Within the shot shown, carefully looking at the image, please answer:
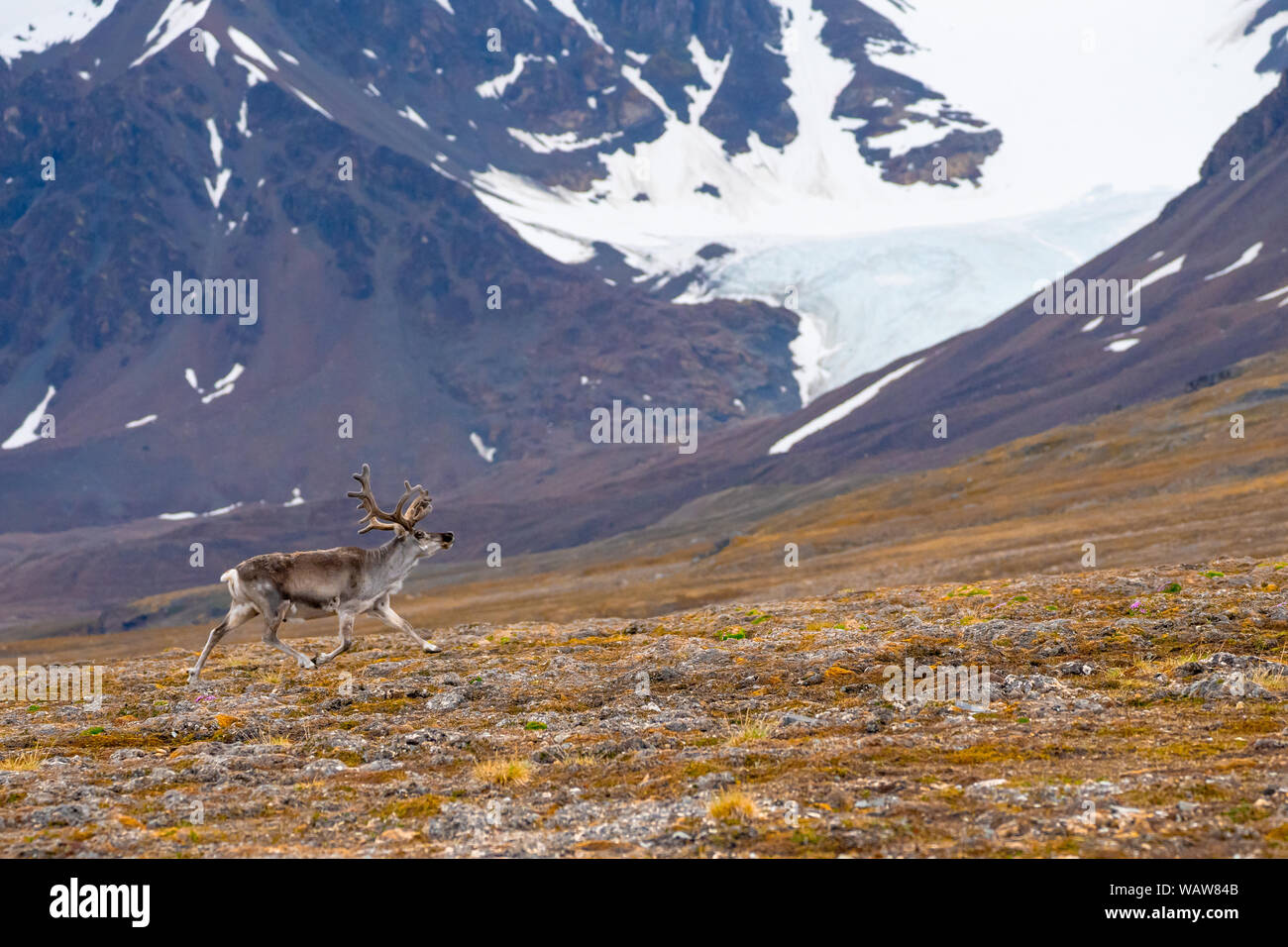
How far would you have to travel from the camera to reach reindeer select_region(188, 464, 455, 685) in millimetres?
25234

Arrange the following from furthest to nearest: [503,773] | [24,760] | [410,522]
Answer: [410,522] < [24,760] < [503,773]

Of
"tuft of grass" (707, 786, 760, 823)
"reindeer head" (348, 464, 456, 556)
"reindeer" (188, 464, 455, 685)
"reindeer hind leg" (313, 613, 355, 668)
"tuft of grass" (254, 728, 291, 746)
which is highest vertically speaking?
"reindeer head" (348, 464, 456, 556)

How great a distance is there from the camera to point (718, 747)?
16.6 metres

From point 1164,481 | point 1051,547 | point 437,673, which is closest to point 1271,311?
Answer: point 1164,481

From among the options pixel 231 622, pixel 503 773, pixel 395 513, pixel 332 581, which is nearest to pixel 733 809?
pixel 503 773

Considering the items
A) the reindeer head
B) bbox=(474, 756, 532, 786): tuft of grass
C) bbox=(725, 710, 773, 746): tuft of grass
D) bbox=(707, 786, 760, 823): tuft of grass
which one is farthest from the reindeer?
bbox=(707, 786, 760, 823): tuft of grass

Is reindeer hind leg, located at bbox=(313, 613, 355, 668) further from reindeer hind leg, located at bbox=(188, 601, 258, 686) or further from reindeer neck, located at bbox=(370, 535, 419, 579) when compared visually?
reindeer hind leg, located at bbox=(188, 601, 258, 686)

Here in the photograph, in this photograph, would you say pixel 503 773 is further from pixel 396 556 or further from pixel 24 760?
pixel 396 556

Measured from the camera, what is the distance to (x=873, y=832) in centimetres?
1202

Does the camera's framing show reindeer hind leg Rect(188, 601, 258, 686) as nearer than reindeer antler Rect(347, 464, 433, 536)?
Yes

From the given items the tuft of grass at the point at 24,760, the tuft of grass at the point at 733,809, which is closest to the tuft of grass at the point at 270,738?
the tuft of grass at the point at 24,760

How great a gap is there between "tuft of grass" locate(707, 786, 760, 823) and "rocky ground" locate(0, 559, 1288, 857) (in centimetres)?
2

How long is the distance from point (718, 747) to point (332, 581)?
1187 centimetres

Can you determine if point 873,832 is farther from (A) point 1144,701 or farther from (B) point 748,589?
(B) point 748,589
